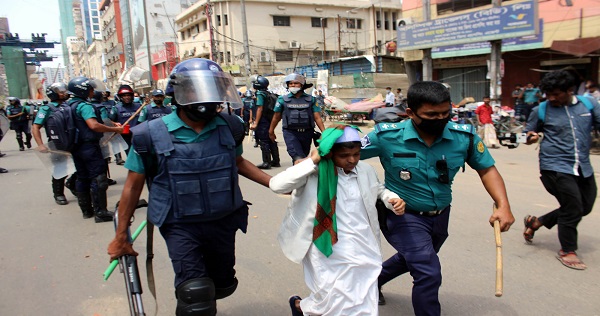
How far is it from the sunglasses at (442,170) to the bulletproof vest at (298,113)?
13.0 feet

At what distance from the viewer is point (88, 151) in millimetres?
5496

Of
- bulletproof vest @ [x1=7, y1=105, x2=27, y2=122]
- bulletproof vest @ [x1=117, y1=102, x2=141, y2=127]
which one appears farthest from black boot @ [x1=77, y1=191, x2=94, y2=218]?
bulletproof vest @ [x1=7, y1=105, x2=27, y2=122]

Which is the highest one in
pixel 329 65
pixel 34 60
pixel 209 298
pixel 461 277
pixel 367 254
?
pixel 34 60

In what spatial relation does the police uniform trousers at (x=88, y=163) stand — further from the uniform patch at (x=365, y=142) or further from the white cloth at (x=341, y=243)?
the uniform patch at (x=365, y=142)

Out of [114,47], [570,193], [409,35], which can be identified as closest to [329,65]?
[409,35]

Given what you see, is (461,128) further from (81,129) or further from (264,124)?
(264,124)

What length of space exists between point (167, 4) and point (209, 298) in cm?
5865

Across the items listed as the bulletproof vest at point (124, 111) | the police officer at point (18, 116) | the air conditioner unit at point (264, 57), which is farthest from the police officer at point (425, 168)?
the air conditioner unit at point (264, 57)

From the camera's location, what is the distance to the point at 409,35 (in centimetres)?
1731

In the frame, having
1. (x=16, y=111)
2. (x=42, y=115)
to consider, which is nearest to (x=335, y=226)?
(x=42, y=115)

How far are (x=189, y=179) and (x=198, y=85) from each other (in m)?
0.51

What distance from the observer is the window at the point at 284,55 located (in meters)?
38.8

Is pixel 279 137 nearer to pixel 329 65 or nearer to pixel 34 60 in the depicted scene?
pixel 329 65

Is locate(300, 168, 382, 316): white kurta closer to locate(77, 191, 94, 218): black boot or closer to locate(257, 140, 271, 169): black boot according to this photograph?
locate(77, 191, 94, 218): black boot
